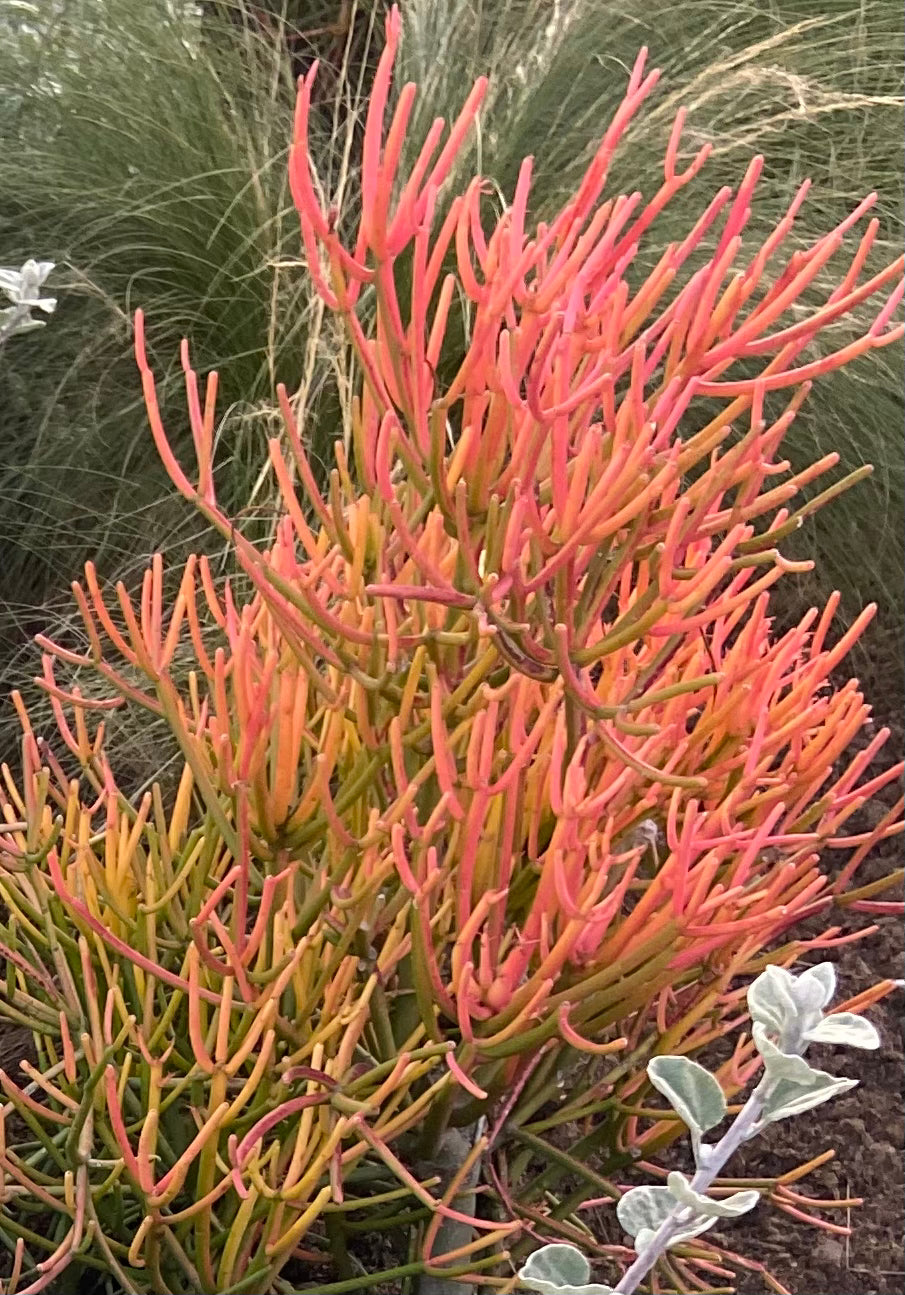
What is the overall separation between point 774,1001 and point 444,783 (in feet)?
0.61

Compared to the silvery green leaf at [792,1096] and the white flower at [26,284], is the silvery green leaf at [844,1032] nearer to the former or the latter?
the silvery green leaf at [792,1096]

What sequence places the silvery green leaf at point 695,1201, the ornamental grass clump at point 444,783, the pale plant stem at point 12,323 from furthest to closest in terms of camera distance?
1. the pale plant stem at point 12,323
2. the ornamental grass clump at point 444,783
3. the silvery green leaf at point 695,1201

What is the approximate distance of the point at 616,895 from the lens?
0.62 m

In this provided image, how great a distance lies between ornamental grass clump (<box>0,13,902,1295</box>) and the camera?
594 millimetres

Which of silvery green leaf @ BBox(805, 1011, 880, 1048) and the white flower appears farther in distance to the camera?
the white flower

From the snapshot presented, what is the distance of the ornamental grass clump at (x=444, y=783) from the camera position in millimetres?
594

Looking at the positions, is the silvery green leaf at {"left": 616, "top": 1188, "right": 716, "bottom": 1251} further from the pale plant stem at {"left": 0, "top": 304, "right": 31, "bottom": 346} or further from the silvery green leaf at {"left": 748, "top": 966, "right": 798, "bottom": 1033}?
the pale plant stem at {"left": 0, "top": 304, "right": 31, "bottom": 346}

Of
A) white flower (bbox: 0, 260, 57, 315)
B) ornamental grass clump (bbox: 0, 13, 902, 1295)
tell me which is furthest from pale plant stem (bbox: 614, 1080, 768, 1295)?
white flower (bbox: 0, 260, 57, 315)

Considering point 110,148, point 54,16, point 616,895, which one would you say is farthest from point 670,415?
point 54,16

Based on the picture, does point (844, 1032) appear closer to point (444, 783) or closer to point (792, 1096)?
point (792, 1096)

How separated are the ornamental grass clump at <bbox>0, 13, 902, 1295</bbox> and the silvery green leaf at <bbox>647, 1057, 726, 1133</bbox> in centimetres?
11

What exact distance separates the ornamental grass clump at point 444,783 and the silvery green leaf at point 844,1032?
92 millimetres

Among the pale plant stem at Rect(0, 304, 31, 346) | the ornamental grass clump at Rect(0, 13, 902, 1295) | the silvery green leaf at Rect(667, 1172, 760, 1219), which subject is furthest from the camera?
the pale plant stem at Rect(0, 304, 31, 346)

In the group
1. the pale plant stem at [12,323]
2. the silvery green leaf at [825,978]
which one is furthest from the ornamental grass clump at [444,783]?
the pale plant stem at [12,323]
